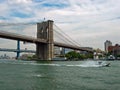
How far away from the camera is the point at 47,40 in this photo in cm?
7781

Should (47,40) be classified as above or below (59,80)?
above

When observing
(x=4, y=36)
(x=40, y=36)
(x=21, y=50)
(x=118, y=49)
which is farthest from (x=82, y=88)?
(x=118, y=49)

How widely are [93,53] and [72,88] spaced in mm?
91944

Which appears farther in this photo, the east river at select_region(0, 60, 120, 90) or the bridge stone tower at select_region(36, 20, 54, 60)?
the bridge stone tower at select_region(36, 20, 54, 60)

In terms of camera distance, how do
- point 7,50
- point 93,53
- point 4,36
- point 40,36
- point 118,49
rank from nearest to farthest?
point 4,36 < point 40,36 < point 7,50 < point 93,53 < point 118,49

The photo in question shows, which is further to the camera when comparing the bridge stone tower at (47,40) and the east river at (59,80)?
the bridge stone tower at (47,40)

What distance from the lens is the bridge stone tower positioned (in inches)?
3047

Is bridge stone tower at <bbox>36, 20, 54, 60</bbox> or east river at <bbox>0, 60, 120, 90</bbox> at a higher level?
bridge stone tower at <bbox>36, 20, 54, 60</bbox>

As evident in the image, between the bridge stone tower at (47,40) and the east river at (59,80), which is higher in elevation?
the bridge stone tower at (47,40)

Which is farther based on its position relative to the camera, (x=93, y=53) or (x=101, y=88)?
(x=93, y=53)

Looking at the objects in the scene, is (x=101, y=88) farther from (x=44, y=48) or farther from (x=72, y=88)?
(x=44, y=48)

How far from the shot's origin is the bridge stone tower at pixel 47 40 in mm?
77387

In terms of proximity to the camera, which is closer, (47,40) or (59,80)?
(59,80)

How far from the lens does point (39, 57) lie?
276 ft
